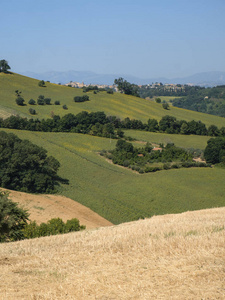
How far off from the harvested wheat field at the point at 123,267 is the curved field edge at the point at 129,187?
27.5 m

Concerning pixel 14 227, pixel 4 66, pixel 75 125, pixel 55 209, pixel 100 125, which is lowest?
pixel 55 209

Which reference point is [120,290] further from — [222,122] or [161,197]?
[222,122]

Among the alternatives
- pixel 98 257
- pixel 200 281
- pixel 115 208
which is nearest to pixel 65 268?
pixel 98 257

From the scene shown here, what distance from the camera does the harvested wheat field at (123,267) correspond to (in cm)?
1220

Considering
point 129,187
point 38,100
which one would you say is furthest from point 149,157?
point 38,100

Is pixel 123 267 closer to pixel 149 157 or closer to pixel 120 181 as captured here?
pixel 120 181

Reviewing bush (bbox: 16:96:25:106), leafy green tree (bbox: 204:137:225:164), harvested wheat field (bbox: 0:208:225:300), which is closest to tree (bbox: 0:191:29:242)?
harvested wheat field (bbox: 0:208:225:300)

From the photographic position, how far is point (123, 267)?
14570 millimetres

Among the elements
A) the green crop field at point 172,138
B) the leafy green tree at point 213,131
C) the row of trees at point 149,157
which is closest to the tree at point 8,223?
the row of trees at point 149,157

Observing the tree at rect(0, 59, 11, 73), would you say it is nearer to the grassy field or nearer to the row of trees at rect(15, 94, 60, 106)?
the grassy field

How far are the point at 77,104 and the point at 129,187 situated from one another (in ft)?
233

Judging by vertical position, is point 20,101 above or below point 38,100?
below

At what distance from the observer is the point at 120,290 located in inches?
487

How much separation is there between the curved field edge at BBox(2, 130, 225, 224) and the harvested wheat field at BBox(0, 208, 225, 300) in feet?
90.2
